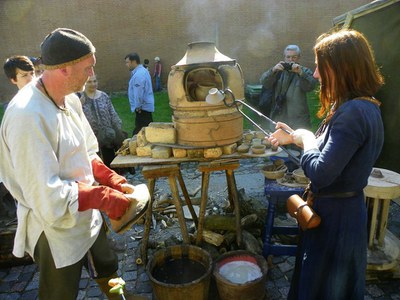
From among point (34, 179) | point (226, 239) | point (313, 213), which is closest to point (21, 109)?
point (34, 179)

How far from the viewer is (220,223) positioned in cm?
407

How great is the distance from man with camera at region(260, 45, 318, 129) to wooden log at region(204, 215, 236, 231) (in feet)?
7.90

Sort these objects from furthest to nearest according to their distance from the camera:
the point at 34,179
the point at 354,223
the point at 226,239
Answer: the point at 226,239 → the point at 354,223 → the point at 34,179

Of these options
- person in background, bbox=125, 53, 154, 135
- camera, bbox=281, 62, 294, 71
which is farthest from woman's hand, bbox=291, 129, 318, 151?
person in background, bbox=125, 53, 154, 135

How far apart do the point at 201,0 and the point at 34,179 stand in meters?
16.9

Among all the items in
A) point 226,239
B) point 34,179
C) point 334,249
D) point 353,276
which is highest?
point 34,179

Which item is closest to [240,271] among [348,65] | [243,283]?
[243,283]

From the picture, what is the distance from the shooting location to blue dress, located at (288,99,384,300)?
5.87 ft

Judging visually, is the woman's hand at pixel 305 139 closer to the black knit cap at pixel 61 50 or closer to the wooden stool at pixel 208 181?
the wooden stool at pixel 208 181

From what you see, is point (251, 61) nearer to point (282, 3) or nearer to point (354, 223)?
point (282, 3)

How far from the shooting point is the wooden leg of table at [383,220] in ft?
11.1

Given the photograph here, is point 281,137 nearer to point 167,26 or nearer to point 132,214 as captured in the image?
point 132,214

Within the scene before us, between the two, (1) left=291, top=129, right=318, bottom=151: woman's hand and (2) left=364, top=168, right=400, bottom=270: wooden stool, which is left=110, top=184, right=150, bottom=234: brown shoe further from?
(2) left=364, top=168, right=400, bottom=270: wooden stool

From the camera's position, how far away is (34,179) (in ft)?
6.12
